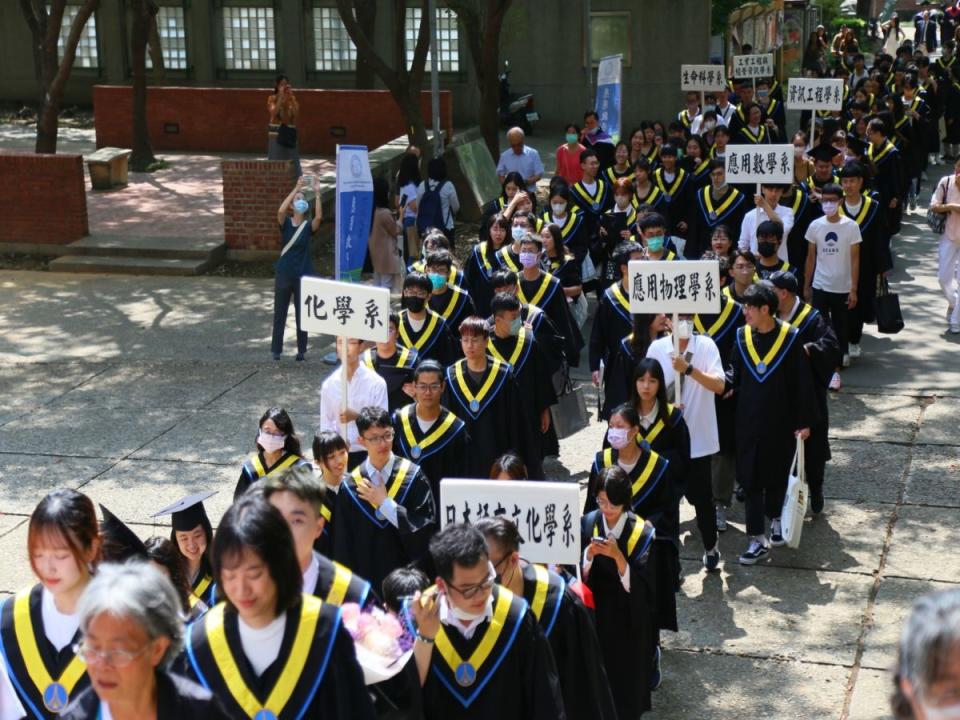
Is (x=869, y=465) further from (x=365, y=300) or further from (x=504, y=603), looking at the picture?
(x=504, y=603)

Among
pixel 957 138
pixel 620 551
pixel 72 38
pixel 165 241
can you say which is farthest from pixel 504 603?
pixel 957 138

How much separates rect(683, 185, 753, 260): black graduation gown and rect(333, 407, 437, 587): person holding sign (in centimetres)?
755

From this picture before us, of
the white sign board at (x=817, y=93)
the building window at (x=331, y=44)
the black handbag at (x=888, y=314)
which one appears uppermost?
the building window at (x=331, y=44)

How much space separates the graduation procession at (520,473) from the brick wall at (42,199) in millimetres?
2677

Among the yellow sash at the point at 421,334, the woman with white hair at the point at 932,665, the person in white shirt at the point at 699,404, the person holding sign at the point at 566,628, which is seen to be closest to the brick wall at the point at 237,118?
the yellow sash at the point at 421,334

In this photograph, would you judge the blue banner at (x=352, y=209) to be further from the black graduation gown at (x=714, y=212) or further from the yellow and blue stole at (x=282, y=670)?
the yellow and blue stole at (x=282, y=670)

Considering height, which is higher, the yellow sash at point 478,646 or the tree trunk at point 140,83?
the tree trunk at point 140,83

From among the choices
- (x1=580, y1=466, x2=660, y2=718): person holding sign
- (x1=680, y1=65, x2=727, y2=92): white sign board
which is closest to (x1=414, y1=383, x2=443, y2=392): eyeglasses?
(x1=580, y1=466, x2=660, y2=718): person holding sign

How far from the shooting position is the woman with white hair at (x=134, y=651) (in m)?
3.92

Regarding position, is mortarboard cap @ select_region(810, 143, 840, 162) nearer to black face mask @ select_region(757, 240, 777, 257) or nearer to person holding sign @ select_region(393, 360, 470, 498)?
black face mask @ select_region(757, 240, 777, 257)

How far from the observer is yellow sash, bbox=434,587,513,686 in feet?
17.2

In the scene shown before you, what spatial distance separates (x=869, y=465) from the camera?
10516 mm

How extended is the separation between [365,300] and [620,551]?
2437 mm

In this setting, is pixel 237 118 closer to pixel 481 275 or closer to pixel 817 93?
→ pixel 817 93
